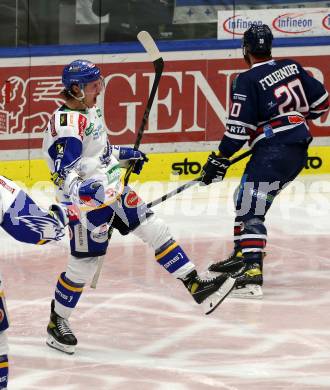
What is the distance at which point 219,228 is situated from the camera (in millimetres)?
7816

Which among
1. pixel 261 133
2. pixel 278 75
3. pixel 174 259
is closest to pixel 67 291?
pixel 174 259

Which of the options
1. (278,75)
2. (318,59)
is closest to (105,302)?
(278,75)

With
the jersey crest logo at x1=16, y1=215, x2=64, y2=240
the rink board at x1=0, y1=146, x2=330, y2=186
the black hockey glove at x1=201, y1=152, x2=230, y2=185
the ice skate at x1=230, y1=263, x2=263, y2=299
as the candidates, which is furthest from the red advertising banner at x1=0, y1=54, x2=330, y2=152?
the jersey crest logo at x1=16, y1=215, x2=64, y2=240

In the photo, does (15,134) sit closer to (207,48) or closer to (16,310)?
(207,48)

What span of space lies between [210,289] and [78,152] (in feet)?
3.08

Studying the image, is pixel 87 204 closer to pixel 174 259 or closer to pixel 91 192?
pixel 91 192

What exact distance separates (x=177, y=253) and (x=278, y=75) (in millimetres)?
1307

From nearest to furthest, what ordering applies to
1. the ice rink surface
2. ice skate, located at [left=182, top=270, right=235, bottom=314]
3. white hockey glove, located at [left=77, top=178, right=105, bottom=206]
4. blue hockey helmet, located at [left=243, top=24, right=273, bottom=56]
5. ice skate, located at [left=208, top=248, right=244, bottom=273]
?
1. the ice rink surface
2. white hockey glove, located at [left=77, top=178, right=105, bottom=206]
3. ice skate, located at [left=182, top=270, right=235, bottom=314]
4. blue hockey helmet, located at [left=243, top=24, right=273, bottom=56]
5. ice skate, located at [left=208, top=248, right=244, bottom=273]

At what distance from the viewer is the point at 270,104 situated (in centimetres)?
604

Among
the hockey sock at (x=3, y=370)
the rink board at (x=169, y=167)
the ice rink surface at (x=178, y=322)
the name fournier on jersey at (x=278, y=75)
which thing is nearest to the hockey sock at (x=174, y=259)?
the ice rink surface at (x=178, y=322)

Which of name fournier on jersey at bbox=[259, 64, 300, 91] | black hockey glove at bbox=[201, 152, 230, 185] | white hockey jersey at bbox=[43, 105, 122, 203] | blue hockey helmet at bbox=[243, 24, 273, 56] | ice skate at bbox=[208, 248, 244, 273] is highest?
blue hockey helmet at bbox=[243, 24, 273, 56]

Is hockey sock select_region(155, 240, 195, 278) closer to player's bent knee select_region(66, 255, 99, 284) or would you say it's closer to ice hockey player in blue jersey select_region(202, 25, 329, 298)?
player's bent knee select_region(66, 255, 99, 284)

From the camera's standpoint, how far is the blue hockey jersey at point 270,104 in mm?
6004

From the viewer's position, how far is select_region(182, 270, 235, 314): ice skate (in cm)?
531
